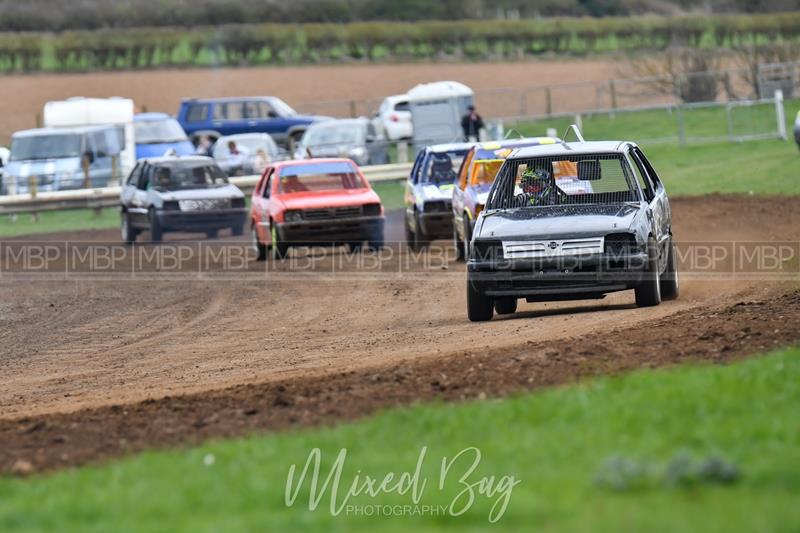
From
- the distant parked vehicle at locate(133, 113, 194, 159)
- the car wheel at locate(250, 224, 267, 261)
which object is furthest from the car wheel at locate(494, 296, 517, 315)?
the distant parked vehicle at locate(133, 113, 194, 159)

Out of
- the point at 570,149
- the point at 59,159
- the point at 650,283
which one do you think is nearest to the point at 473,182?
the point at 570,149

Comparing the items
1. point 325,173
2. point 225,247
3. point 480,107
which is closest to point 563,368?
point 325,173

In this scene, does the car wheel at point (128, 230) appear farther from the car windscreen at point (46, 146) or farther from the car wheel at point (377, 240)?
the car windscreen at point (46, 146)

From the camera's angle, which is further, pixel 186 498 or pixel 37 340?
pixel 37 340

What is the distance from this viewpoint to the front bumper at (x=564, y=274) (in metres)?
13.0

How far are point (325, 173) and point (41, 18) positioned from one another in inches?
1848

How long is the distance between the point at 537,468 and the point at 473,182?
13.5 meters

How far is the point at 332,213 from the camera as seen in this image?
22.6m

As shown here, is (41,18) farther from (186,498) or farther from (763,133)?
(186,498)

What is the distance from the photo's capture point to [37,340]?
15398mm

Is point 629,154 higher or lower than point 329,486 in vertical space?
higher

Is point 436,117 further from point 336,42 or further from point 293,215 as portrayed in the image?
point 336,42

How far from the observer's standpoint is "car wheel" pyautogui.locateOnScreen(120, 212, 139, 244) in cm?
2850

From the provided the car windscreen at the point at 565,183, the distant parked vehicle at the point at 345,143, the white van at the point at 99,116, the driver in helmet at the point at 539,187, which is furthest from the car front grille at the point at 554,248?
the white van at the point at 99,116
